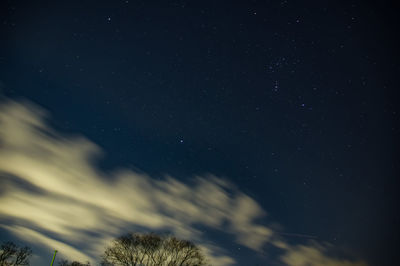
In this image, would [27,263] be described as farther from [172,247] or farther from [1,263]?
[172,247]

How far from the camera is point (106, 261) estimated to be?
38719 mm

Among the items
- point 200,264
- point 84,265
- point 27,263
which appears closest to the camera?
point 200,264

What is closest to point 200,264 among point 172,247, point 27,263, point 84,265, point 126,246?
point 172,247

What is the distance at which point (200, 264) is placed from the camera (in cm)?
3838

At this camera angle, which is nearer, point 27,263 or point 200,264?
point 200,264

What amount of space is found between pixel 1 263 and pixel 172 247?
68.3 metres

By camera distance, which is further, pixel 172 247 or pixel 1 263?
pixel 1 263

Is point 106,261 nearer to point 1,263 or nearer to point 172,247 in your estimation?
point 172,247

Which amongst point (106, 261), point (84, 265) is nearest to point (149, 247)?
point (106, 261)

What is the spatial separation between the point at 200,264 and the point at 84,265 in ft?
169

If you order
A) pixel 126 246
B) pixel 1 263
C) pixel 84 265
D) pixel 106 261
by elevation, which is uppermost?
pixel 126 246

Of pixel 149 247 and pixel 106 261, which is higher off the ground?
pixel 149 247

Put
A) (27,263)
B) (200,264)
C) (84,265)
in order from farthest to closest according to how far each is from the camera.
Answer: (27,263)
(84,265)
(200,264)

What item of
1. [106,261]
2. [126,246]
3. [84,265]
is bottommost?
[84,265]
